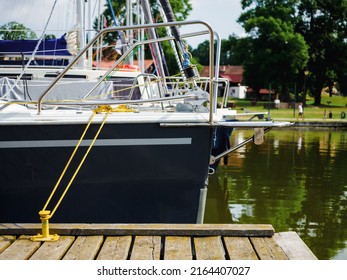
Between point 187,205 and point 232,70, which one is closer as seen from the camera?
point 187,205

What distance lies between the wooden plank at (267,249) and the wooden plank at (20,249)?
2058mm

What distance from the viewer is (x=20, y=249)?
5516mm

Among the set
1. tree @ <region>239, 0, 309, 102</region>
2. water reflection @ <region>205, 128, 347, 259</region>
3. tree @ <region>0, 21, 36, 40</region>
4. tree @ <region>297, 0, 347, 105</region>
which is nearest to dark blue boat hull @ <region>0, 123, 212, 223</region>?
water reflection @ <region>205, 128, 347, 259</region>

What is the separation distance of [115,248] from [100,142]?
2.11m

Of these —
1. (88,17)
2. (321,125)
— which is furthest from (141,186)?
(321,125)

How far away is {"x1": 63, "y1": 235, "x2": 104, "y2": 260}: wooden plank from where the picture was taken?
534cm

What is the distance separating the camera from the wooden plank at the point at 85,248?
17.5 feet

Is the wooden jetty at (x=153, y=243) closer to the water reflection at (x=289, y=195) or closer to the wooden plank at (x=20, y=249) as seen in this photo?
the wooden plank at (x=20, y=249)

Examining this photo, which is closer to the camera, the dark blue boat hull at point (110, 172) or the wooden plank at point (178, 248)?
the wooden plank at point (178, 248)

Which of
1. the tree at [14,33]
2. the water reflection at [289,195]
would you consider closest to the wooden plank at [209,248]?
the water reflection at [289,195]

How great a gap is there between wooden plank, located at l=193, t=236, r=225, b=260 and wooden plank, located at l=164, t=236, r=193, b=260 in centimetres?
7

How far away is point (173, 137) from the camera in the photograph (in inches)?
294

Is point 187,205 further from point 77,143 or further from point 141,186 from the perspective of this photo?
point 77,143
